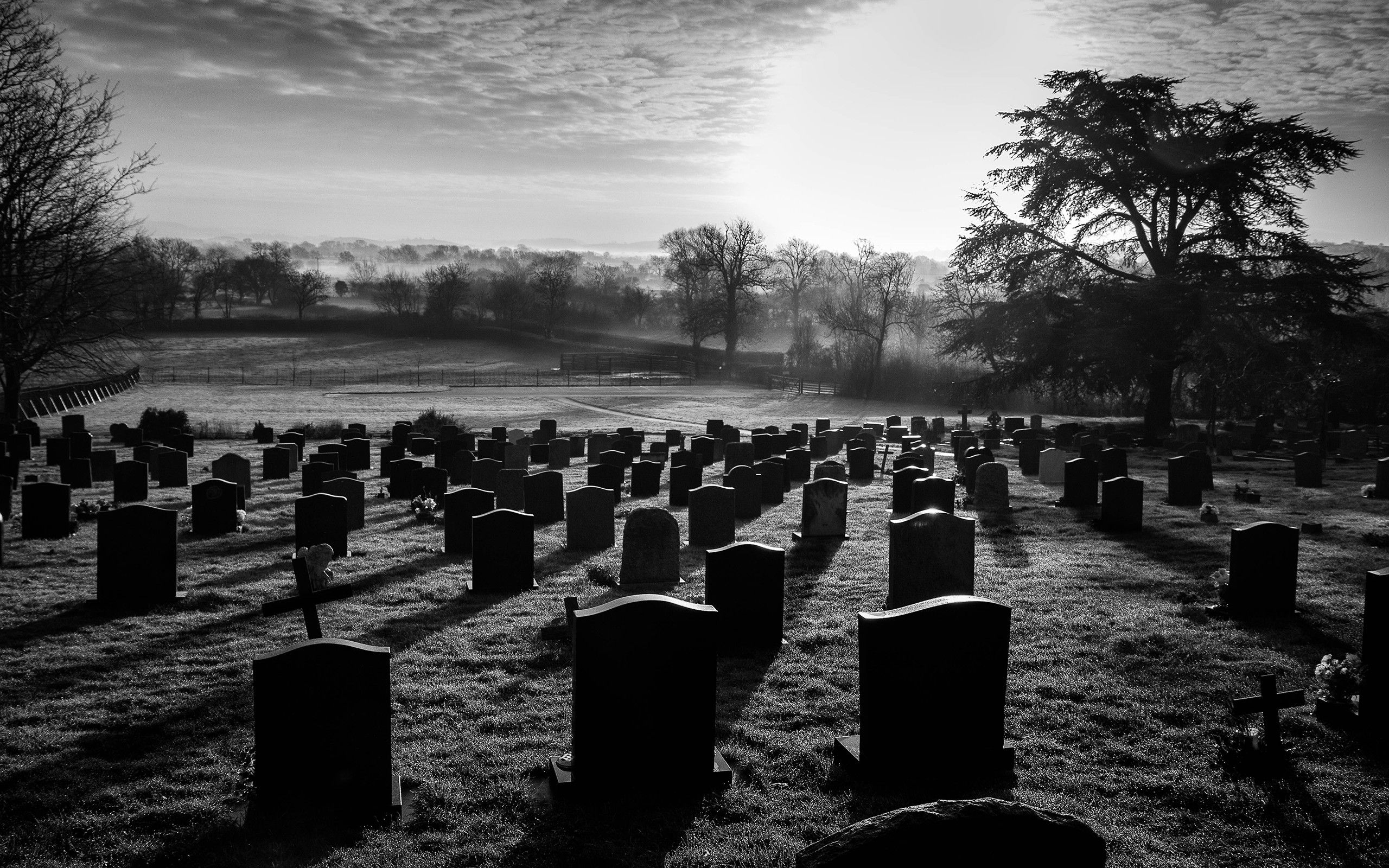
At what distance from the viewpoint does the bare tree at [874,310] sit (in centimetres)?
5253

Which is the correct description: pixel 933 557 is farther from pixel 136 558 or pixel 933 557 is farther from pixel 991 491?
pixel 136 558

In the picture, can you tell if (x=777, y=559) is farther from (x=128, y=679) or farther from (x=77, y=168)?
(x=77, y=168)

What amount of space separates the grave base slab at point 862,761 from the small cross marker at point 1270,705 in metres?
1.46

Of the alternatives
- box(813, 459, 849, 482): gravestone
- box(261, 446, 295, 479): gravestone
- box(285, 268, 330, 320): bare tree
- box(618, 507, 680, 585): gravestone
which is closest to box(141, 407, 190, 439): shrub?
box(261, 446, 295, 479): gravestone

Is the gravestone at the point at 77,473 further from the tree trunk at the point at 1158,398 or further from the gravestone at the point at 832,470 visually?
the tree trunk at the point at 1158,398

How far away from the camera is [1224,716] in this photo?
21.8 ft

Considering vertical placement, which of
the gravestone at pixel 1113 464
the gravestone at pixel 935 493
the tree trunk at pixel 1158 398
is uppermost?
the tree trunk at pixel 1158 398

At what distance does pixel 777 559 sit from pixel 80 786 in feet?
17.6

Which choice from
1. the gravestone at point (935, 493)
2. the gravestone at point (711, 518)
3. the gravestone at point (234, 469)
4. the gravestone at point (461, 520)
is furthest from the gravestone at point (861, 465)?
the gravestone at point (234, 469)

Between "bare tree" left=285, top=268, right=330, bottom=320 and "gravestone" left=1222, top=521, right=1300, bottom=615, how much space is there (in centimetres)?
9751

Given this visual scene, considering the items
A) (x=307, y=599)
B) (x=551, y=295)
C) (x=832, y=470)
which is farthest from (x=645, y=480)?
(x=551, y=295)

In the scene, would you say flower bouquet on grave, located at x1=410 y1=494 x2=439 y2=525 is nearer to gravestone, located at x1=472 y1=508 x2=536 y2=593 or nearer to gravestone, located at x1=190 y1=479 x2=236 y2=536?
gravestone, located at x1=190 y1=479 x2=236 y2=536

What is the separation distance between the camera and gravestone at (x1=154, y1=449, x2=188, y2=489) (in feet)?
60.9

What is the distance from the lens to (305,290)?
327 ft
